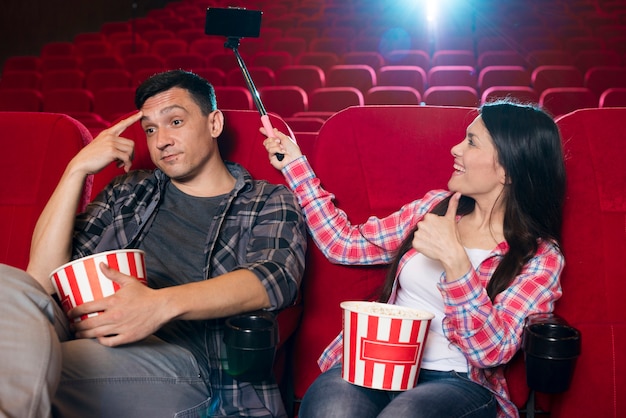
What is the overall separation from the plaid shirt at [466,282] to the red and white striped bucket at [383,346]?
0.24ft

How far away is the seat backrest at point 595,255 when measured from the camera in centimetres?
101

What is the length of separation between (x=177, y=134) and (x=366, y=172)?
0.31 metres

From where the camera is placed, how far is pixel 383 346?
2.64 feet

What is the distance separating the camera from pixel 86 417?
2.70 ft

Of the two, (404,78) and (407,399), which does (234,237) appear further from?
(404,78)

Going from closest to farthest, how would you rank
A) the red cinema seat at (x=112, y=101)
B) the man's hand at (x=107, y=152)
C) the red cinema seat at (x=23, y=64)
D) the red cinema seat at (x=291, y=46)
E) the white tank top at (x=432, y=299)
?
the white tank top at (x=432, y=299), the man's hand at (x=107, y=152), the red cinema seat at (x=112, y=101), the red cinema seat at (x=23, y=64), the red cinema seat at (x=291, y=46)

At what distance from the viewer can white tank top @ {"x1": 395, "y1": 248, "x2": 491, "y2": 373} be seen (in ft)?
3.18

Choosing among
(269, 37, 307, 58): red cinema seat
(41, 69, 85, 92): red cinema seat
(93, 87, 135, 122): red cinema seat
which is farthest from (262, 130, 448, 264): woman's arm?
(269, 37, 307, 58): red cinema seat

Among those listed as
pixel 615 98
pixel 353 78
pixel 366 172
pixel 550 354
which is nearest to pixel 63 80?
pixel 353 78

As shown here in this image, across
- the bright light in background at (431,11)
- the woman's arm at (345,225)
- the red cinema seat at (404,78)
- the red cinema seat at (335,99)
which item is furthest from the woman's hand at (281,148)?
the bright light in background at (431,11)

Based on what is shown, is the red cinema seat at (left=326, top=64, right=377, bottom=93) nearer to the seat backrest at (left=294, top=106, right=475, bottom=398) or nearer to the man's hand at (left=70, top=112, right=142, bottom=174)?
the seat backrest at (left=294, top=106, right=475, bottom=398)

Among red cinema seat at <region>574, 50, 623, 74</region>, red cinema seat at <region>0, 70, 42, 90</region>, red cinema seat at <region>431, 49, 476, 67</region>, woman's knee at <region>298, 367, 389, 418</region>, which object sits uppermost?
red cinema seat at <region>574, 50, 623, 74</region>

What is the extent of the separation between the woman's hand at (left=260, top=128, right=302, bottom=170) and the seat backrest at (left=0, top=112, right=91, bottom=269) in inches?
13.3

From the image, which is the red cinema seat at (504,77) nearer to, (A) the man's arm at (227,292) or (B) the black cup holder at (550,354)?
(A) the man's arm at (227,292)
